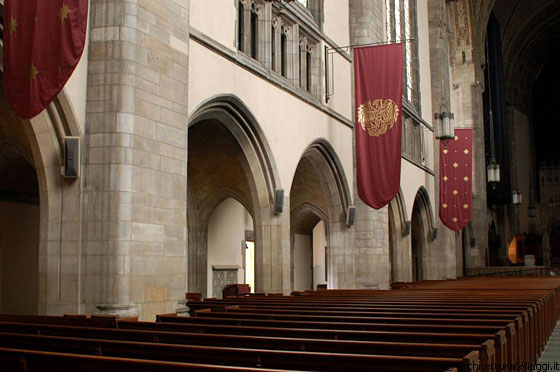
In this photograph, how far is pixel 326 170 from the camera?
1622cm

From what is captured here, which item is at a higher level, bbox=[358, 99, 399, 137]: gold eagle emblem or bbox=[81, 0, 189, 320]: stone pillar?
bbox=[358, 99, 399, 137]: gold eagle emblem

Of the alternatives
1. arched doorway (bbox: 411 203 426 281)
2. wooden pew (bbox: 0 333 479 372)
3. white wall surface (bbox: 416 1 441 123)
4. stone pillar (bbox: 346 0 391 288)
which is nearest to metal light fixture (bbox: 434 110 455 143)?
white wall surface (bbox: 416 1 441 123)

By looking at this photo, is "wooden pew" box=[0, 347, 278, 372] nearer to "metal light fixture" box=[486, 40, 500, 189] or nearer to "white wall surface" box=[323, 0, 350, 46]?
"white wall surface" box=[323, 0, 350, 46]

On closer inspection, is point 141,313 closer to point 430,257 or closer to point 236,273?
point 236,273

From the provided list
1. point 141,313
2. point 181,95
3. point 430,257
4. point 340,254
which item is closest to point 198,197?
point 340,254

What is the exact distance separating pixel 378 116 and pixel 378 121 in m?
0.11

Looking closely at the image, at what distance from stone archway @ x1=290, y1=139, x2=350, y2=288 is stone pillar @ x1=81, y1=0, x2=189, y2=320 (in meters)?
6.36

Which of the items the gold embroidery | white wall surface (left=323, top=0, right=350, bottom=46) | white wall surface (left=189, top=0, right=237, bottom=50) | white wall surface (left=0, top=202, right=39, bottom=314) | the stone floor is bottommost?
the stone floor

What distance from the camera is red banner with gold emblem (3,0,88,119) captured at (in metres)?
6.82

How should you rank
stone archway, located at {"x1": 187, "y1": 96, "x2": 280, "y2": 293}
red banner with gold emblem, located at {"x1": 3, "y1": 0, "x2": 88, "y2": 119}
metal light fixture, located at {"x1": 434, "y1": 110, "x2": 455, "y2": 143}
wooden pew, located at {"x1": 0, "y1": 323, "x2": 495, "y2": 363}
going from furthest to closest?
1. metal light fixture, located at {"x1": 434, "y1": 110, "x2": 455, "y2": 143}
2. stone archway, located at {"x1": 187, "y1": 96, "x2": 280, "y2": 293}
3. red banner with gold emblem, located at {"x1": 3, "y1": 0, "x2": 88, "y2": 119}
4. wooden pew, located at {"x1": 0, "y1": 323, "x2": 495, "y2": 363}

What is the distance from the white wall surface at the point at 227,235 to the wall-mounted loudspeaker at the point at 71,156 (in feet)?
30.3

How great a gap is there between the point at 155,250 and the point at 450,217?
16.9 metres

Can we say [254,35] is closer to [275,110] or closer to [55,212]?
[275,110]

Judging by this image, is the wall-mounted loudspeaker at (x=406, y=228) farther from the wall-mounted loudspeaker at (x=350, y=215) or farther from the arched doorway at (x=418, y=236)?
the wall-mounted loudspeaker at (x=350, y=215)
